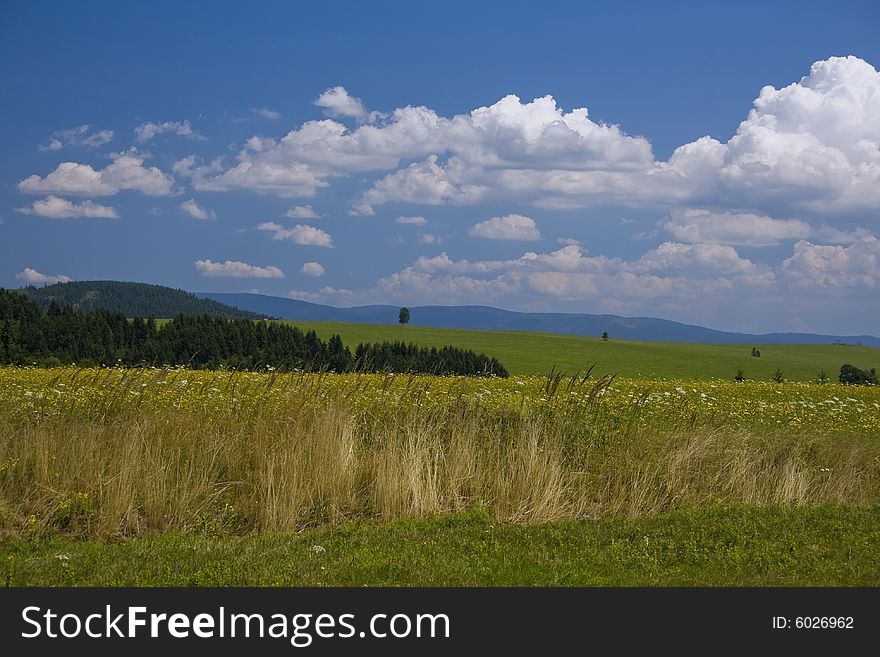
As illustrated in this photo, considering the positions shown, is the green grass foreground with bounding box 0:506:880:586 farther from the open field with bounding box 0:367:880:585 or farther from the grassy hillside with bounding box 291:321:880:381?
the grassy hillside with bounding box 291:321:880:381

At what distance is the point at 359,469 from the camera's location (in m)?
10.5

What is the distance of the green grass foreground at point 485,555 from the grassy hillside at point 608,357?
203 feet

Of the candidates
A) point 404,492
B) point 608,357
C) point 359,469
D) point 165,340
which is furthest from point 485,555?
point 608,357

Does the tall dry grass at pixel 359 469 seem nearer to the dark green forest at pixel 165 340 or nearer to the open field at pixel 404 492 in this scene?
the open field at pixel 404 492

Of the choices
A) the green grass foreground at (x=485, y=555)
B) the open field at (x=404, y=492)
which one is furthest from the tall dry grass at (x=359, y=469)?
the green grass foreground at (x=485, y=555)

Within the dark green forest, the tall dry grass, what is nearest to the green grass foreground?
the tall dry grass

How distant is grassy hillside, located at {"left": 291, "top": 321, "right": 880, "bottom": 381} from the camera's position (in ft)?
274

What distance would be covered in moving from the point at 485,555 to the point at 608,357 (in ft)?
298

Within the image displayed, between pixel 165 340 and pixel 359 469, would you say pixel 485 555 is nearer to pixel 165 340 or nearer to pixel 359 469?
pixel 359 469

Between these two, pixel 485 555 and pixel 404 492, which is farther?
pixel 404 492

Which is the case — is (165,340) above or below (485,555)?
below
